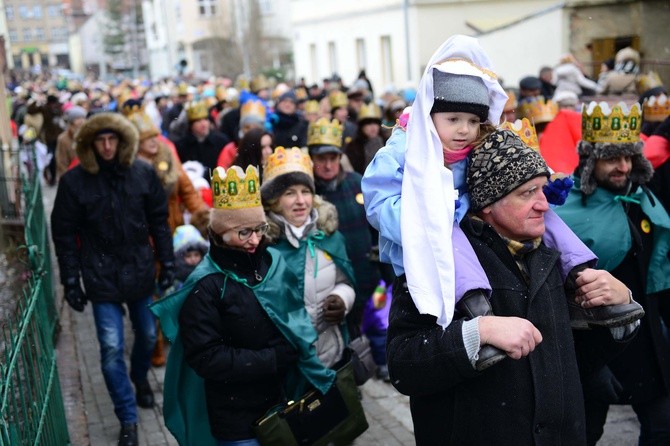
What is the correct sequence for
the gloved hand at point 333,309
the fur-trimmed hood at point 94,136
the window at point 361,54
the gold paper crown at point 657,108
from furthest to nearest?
the window at point 361,54 < the gold paper crown at point 657,108 < the fur-trimmed hood at point 94,136 < the gloved hand at point 333,309

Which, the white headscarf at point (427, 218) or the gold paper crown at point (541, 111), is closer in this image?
the white headscarf at point (427, 218)

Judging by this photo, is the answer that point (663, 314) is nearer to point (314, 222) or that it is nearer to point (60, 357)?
point (314, 222)

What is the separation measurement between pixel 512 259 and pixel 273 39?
164 feet

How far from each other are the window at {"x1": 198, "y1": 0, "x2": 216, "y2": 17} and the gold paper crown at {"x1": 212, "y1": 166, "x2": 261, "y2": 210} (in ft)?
202

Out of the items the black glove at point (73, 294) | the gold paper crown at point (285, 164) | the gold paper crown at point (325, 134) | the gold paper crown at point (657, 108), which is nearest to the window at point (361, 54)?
the gold paper crown at point (657, 108)

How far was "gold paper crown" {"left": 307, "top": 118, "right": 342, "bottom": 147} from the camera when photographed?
6648 mm

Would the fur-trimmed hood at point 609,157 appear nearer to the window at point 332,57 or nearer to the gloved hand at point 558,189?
the gloved hand at point 558,189

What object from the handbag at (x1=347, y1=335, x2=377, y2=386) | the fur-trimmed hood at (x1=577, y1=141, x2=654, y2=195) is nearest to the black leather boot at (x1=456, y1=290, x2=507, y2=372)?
the fur-trimmed hood at (x1=577, y1=141, x2=654, y2=195)

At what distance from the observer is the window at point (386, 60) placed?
31.2 metres

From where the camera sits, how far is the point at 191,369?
177 inches

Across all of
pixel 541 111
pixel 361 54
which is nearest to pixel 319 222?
pixel 541 111

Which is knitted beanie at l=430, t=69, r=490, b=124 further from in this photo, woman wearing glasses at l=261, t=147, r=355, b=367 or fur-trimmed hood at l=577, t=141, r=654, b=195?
woman wearing glasses at l=261, t=147, r=355, b=367

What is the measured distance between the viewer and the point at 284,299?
4.52 metres

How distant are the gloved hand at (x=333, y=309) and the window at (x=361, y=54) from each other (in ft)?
94.6
